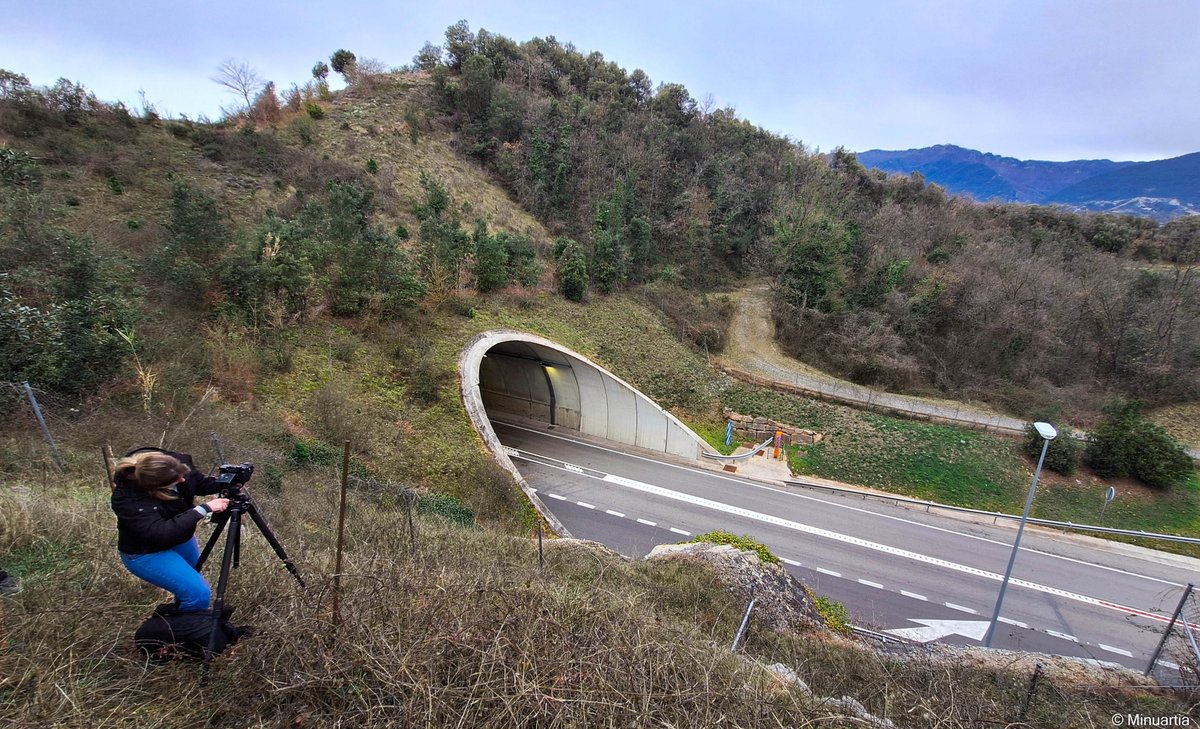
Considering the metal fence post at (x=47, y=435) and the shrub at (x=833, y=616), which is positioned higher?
the metal fence post at (x=47, y=435)

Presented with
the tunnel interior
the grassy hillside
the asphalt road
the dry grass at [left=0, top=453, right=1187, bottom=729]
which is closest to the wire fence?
the grassy hillside

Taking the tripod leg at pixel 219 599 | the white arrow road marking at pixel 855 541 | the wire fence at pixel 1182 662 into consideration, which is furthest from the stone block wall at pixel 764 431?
the tripod leg at pixel 219 599

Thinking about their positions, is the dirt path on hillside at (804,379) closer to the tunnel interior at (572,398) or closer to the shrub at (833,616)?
the tunnel interior at (572,398)

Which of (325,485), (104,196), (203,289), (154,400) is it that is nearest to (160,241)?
(203,289)

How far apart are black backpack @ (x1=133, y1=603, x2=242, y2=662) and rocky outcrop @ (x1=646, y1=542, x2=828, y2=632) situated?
24.2 feet

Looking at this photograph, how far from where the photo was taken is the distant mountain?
57125mm

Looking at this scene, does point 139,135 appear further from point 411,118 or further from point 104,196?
point 411,118

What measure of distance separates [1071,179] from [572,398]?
103m

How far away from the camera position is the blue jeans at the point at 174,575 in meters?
3.06

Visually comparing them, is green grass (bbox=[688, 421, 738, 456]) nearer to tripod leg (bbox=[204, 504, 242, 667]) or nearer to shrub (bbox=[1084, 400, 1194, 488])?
shrub (bbox=[1084, 400, 1194, 488])

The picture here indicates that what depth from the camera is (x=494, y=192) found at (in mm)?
34094

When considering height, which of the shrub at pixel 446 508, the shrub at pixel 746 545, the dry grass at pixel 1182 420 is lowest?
the dry grass at pixel 1182 420

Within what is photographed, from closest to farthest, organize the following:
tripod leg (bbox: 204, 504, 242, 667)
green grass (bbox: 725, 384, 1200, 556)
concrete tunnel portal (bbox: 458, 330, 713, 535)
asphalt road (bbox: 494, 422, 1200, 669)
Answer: tripod leg (bbox: 204, 504, 242, 667) < asphalt road (bbox: 494, 422, 1200, 669) < green grass (bbox: 725, 384, 1200, 556) < concrete tunnel portal (bbox: 458, 330, 713, 535)

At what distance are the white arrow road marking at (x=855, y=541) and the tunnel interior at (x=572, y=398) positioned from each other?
3151 millimetres
